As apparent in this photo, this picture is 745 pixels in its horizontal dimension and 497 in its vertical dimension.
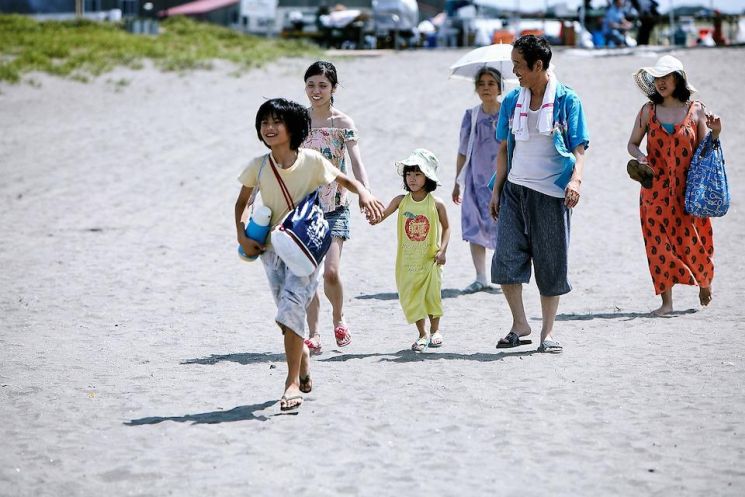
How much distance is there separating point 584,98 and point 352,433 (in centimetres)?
1677

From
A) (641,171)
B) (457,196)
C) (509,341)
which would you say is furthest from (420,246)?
(457,196)

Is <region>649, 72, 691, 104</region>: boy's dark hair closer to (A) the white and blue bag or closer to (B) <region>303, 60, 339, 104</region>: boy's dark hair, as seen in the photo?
(B) <region>303, 60, 339, 104</region>: boy's dark hair

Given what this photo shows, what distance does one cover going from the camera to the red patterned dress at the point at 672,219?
8.59 meters

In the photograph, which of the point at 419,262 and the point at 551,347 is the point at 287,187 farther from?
the point at 551,347

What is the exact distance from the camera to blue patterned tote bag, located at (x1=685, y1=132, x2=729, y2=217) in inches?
332

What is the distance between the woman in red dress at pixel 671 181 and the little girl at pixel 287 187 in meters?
3.37

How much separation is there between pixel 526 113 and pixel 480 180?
285cm

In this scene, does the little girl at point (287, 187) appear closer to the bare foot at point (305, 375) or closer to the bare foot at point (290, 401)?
the bare foot at point (290, 401)

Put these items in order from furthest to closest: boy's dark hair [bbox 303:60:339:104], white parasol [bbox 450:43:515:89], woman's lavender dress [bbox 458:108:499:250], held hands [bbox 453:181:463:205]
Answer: woman's lavender dress [bbox 458:108:499:250], held hands [bbox 453:181:463:205], white parasol [bbox 450:43:515:89], boy's dark hair [bbox 303:60:339:104]

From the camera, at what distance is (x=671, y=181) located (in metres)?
8.62

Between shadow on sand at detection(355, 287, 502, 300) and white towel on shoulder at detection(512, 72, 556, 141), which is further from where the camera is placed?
shadow on sand at detection(355, 287, 502, 300)

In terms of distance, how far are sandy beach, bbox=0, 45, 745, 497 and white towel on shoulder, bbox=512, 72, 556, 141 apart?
1.34 metres

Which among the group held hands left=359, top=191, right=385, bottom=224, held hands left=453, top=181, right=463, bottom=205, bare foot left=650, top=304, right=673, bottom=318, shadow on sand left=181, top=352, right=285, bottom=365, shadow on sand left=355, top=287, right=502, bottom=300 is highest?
held hands left=359, top=191, right=385, bottom=224

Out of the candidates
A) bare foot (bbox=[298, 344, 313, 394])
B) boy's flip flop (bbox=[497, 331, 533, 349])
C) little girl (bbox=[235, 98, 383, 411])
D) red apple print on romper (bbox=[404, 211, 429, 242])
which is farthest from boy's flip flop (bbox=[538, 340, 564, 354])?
little girl (bbox=[235, 98, 383, 411])
